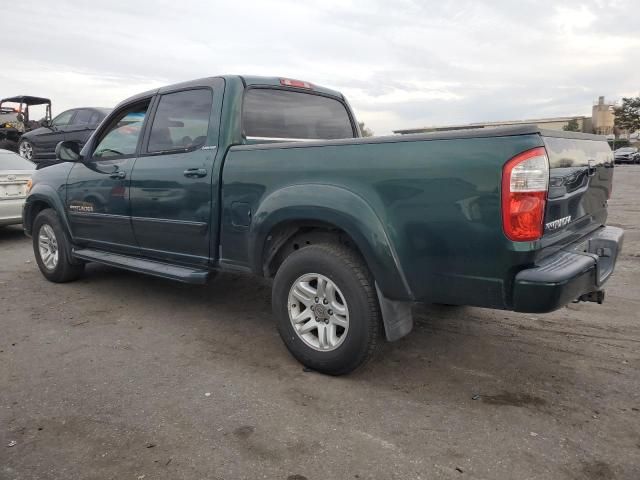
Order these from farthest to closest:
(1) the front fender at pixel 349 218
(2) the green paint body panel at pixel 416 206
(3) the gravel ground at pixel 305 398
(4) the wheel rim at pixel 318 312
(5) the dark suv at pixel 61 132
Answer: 1. (5) the dark suv at pixel 61 132
2. (4) the wheel rim at pixel 318 312
3. (1) the front fender at pixel 349 218
4. (2) the green paint body panel at pixel 416 206
5. (3) the gravel ground at pixel 305 398

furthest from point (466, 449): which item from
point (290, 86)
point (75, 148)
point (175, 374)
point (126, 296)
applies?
point (75, 148)

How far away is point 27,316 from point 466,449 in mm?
3803

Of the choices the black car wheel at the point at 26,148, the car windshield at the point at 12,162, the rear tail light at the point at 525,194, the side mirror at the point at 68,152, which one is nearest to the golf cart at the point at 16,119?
the black car wheel at the point at 26,148

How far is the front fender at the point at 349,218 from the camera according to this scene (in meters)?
2.78

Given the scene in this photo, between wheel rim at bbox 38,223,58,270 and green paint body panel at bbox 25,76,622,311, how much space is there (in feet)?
7.41

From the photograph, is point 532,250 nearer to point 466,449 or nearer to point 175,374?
point 466,449

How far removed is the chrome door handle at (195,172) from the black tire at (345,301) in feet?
3.12

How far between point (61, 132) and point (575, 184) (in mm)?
13331

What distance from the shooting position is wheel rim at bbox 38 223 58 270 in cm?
540

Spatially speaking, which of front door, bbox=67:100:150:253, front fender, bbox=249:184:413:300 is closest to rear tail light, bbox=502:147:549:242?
front fender, bbox=249:184:413:300

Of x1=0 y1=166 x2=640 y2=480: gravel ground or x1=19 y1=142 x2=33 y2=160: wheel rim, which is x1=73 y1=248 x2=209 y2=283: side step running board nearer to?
x1=0 y1=166 x2=640 y2=480: gravel ground

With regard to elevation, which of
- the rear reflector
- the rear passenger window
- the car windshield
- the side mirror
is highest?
the rear reflector

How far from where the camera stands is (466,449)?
2.40 metres

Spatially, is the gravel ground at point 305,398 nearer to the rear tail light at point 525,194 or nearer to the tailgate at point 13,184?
the rear tail light at point 525,194
